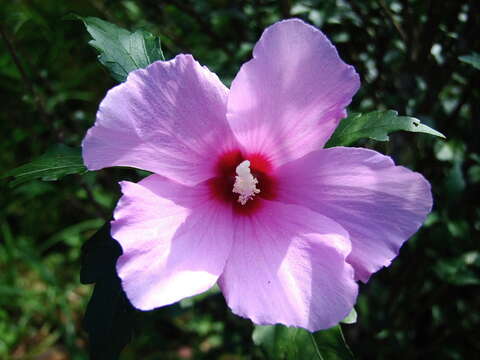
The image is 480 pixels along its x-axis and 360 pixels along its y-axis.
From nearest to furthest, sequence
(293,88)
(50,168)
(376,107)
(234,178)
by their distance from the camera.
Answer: (293,88) < (50,168) < (234,178) < (376,107)

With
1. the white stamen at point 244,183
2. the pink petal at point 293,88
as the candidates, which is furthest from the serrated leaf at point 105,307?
the pink petal at point 293,88

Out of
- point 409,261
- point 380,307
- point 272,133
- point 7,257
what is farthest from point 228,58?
point 7,257

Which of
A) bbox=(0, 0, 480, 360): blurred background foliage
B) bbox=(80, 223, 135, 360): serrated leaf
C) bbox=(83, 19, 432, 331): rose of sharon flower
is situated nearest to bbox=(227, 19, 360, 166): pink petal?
bbox=(83, 19, 432, 331): rose of sharon flower

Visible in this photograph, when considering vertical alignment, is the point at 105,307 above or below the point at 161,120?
below

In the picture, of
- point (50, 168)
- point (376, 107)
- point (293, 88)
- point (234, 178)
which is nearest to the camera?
point (293, 88)

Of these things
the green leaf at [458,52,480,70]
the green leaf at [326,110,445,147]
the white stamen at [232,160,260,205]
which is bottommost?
the white stamen at [232,160,260,205]

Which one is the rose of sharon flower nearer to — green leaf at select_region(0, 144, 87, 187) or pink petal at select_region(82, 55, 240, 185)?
pink petal at select_region(82, 55, 240, 185)

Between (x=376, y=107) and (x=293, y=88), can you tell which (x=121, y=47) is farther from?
(x=376, y=107)

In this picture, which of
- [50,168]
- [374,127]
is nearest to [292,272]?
[374,127]
